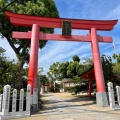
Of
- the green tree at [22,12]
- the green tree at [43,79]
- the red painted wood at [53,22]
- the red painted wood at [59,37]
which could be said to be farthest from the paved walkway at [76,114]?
the green tree at [43,79]

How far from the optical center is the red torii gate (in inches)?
446

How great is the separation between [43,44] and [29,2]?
14.9 ft

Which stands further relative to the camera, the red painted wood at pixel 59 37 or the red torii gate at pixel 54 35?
the red painted wood at pixel 59 37

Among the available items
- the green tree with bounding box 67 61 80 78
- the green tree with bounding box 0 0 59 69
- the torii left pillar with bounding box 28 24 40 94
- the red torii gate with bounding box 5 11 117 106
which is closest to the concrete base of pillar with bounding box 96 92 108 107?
the red torii gate with bounding box 5 11 117 106

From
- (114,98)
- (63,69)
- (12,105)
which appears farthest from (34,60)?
(63,69)

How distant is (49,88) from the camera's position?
42.7 m

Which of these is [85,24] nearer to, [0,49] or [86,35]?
[86,35]

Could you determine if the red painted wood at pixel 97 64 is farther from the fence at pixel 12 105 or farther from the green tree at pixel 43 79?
the green tree at pixel 43 79

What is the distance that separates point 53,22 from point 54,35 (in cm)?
108

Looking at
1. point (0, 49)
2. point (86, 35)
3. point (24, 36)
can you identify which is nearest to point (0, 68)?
point (24, 36)

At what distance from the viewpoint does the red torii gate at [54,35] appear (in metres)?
11.3

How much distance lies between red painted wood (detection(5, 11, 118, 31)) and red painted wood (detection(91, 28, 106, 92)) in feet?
2.02

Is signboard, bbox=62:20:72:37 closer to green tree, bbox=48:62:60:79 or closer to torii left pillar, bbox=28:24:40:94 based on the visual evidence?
torii left pillar, bbox=28:24:40:94

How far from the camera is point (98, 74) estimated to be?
38.0 ft
